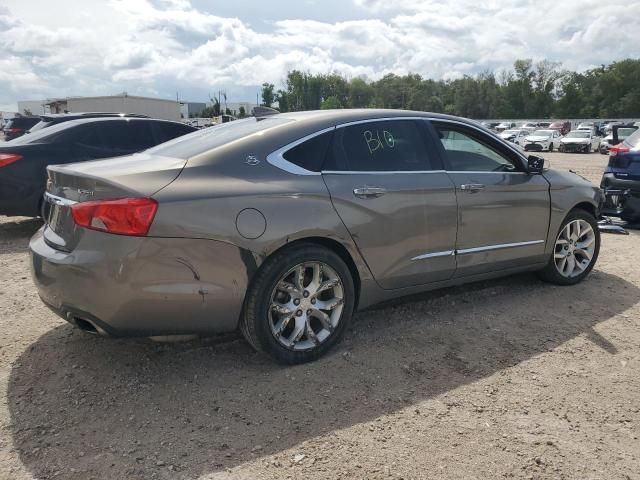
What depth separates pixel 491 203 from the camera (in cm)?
425

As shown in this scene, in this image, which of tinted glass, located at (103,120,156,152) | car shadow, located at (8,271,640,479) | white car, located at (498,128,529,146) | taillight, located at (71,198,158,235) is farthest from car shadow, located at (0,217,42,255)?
white car, located at (498,128,529,146)

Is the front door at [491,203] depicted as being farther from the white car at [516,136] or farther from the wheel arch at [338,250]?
the white car at [516,136]

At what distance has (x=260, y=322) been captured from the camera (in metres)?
3.14

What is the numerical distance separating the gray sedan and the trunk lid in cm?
1

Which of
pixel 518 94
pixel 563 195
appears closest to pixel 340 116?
pixel 563 195

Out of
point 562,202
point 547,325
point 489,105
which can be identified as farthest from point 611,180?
point 489,105

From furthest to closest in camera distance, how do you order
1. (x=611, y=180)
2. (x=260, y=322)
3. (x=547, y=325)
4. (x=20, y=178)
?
(x=611, y=180), (x=20, y=178), (x=547, y=325), (x=260, y=322)

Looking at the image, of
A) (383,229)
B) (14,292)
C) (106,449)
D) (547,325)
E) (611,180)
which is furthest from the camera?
(611,180)

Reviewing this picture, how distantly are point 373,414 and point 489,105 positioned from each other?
4508 inches

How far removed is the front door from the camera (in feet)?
13.5

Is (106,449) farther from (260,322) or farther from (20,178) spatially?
(20,178)

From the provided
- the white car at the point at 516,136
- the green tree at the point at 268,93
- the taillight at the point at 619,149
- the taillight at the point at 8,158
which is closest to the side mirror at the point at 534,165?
the taillight at the point at 619,149

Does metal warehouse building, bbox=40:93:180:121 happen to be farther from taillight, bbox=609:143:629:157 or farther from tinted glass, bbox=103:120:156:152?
taillight, bbox=609:143:629:157

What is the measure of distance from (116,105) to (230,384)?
5602cm
